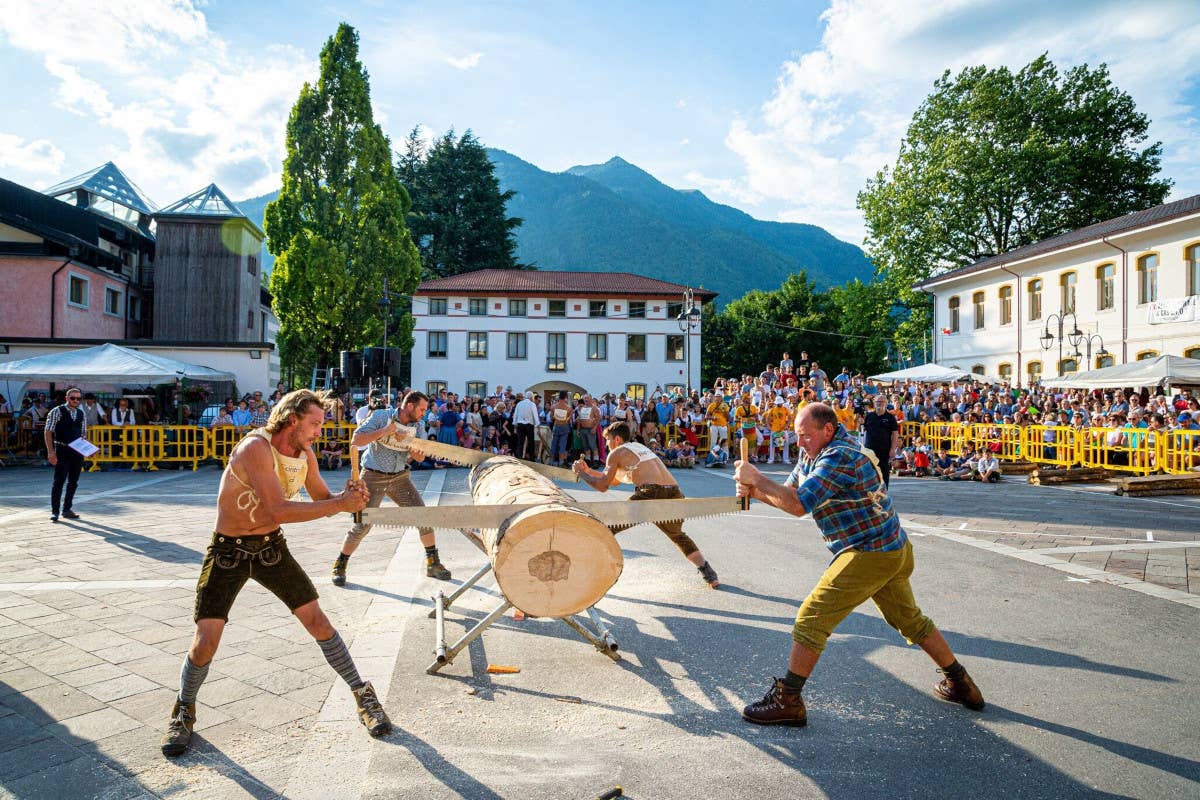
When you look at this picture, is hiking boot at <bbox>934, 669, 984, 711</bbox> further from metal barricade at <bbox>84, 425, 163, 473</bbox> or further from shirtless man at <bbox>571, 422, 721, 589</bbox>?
metal barricade at <bbox>84, 425, 163, 473</bbox>

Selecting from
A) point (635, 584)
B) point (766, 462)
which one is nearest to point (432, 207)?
point (766, 462)

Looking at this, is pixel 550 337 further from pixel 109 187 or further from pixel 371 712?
pixel 371 712

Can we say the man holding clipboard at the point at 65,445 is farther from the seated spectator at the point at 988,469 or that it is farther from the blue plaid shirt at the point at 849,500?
the seated spectator at the point at 988,469

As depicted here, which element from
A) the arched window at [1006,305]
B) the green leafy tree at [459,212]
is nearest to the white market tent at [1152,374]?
the arched window at [1006,305]

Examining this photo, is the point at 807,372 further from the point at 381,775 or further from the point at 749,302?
the point at 749,302

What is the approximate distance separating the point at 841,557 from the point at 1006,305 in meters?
34.1

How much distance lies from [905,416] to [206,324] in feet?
100.0

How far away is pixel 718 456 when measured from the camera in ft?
61.1

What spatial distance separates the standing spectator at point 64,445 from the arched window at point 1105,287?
106ft

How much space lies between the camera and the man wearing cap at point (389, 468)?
6496 millimetres

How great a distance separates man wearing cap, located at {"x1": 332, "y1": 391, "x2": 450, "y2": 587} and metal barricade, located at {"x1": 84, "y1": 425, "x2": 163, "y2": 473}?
12.8 meters

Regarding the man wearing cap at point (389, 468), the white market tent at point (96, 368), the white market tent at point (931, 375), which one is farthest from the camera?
the white market tent at point (931, 375)

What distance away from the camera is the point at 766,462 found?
1972cm

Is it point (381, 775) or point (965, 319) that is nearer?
point (381, 775)
